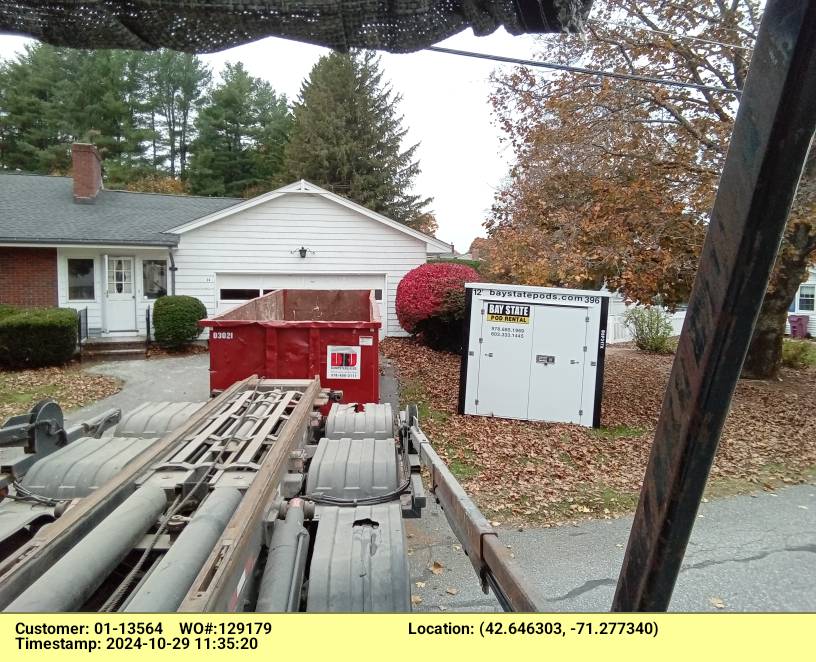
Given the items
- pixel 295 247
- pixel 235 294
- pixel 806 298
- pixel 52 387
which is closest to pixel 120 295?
pixel 235 294

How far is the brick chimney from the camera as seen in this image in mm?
18281

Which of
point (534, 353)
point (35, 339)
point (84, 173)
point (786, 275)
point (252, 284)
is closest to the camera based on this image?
point (534, 353)

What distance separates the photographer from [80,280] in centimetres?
1577

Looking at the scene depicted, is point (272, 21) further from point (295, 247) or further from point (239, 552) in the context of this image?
point (295, 247)

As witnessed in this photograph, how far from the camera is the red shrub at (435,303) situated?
14.5 meters

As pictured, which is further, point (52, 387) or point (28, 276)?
point (28, 276)

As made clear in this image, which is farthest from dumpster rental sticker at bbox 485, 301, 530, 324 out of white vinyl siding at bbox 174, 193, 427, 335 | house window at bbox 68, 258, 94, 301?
house window at bbox 68, 258, 94, 301

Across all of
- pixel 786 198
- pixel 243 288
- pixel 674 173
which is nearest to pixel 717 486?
pixel 674 173

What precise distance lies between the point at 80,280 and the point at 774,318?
58.5 feet

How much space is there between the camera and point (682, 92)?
969 cm

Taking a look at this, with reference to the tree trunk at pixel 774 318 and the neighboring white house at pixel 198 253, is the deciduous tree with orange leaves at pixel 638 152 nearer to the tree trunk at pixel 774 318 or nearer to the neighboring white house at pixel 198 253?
the tree trunk at pixel 774 318

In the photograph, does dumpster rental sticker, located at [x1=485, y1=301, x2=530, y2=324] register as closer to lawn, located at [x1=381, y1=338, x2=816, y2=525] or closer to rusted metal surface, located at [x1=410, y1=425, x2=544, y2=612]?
lawn, located at [x1=381, y1=338, x2=816, y2=525]

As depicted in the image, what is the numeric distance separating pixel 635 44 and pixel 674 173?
2.35 m

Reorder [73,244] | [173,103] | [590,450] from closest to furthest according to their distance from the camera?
[590,450] → [73,244] → [173,103]
